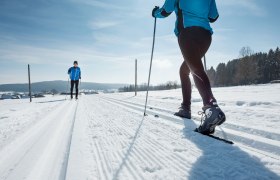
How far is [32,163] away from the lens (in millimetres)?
1477

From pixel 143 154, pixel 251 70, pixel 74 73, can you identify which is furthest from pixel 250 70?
pixel 143 154

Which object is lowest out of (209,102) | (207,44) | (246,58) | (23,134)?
(23,134)

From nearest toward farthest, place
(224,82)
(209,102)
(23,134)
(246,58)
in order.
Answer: (209,102), (23,134), (246,58), (224,82)

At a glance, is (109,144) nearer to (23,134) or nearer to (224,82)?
(23,134)

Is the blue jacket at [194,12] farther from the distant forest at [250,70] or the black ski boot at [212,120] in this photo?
the distant forest at [250,70]

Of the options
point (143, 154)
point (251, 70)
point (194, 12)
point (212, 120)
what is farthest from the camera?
point (251, 70)

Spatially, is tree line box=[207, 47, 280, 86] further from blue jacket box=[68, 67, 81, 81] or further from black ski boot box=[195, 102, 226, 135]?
black ski boot box=[195, 102, 226, 135]

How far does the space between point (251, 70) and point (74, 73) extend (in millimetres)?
60903

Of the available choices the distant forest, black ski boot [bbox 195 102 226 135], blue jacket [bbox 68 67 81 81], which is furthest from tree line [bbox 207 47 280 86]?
black ski boot [bbox 195 102 226 135]

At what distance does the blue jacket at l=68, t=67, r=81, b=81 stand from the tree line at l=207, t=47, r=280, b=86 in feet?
151

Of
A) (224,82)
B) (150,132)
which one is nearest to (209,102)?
(150,132)

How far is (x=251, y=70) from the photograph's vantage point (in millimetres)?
62969

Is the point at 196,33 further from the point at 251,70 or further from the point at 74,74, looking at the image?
the point at 251,70

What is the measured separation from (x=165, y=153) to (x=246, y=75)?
69.8 m
